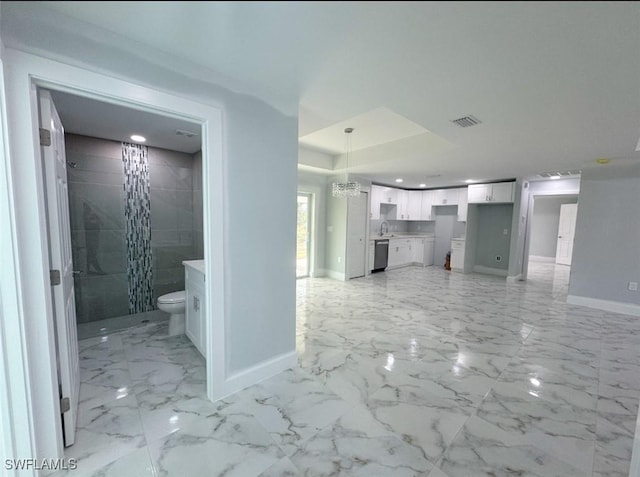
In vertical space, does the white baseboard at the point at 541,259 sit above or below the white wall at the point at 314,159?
below

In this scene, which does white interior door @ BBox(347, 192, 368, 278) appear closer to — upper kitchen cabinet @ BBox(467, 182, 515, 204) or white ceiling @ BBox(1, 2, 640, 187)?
upper kitchen cabinet @ BBox(467, 182, 515, 204)

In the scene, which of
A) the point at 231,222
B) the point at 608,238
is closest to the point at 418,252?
the point at 608,238

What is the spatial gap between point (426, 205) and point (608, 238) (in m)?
3.84

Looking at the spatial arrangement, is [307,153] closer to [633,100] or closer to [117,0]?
[633,100]

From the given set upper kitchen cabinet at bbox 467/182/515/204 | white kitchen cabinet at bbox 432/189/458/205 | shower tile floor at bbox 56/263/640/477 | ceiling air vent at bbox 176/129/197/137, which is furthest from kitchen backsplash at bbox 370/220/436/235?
ceiling air vent at bbox 176/129/197/137

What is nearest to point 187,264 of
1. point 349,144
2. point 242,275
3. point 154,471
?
point 242,275

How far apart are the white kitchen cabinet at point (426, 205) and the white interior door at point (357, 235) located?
2563mm

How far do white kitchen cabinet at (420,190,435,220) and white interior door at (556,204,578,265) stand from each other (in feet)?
13.7

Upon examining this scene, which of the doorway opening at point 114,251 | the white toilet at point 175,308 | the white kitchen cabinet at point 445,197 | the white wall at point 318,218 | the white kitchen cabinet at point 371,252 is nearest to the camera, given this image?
the doorway opening at point 114,251

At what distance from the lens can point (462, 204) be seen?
22.2ft

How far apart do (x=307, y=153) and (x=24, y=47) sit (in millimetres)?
3564

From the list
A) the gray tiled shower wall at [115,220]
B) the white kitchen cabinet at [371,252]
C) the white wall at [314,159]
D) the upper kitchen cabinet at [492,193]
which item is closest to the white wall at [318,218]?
the white wall at [314,159]

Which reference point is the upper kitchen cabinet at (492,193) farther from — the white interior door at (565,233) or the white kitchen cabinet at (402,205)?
the white interior door at (565,233)

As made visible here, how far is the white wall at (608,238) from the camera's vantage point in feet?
12.8
